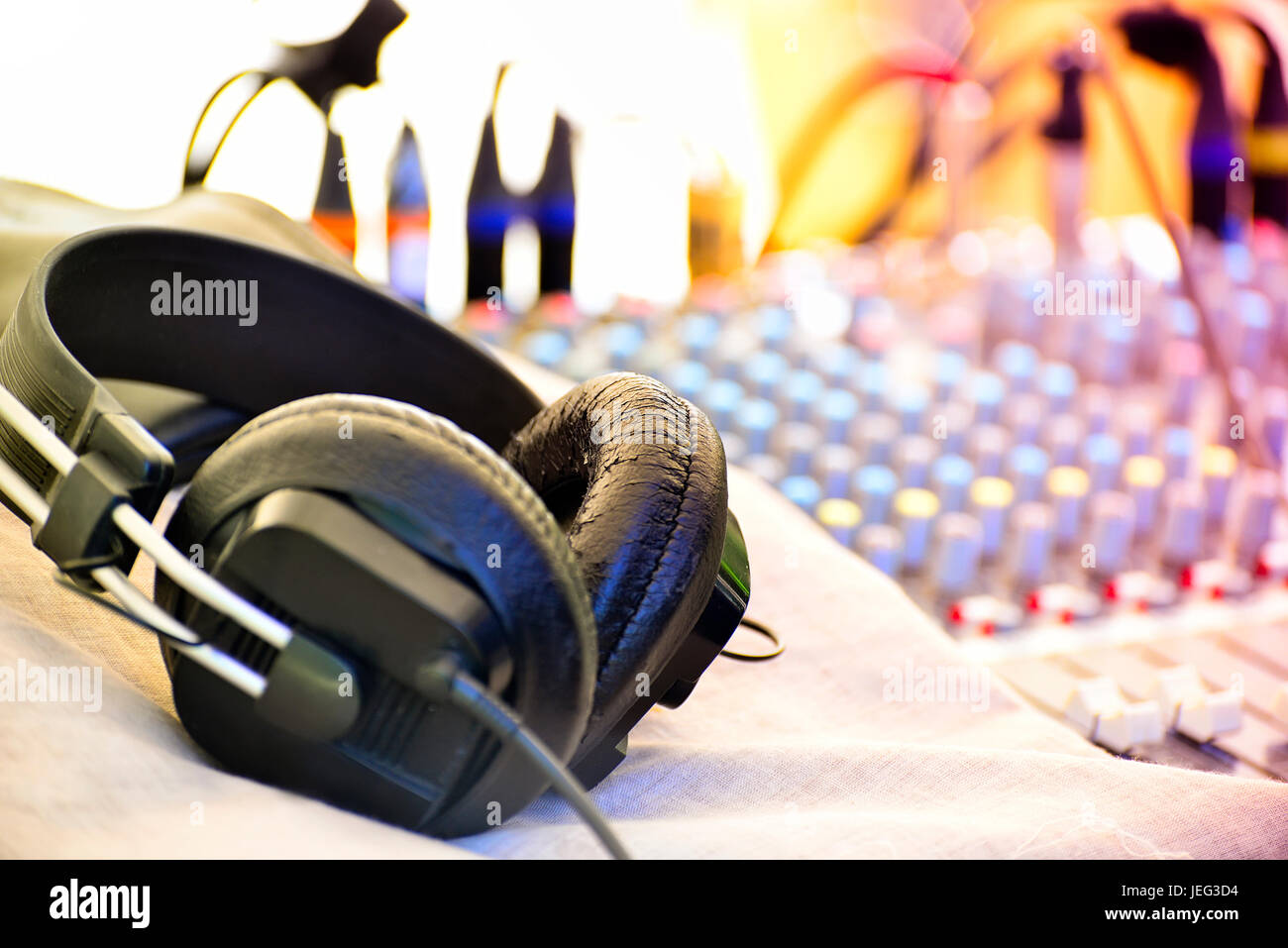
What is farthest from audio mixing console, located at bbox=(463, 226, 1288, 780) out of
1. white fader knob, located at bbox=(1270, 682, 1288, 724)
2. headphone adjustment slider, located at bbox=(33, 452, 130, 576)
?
headphone adjustment slider, located at bbox=(33, 452, 130, 576)

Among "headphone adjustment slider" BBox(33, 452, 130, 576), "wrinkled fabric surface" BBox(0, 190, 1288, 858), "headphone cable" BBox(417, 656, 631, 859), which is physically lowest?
"wrinkled fabric surface" BBox(0, 190, 1288, 858)

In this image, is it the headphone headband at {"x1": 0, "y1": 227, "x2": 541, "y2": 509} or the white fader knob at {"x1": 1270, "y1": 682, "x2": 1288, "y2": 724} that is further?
the white fader knob at {"x1": 1270, "y1": 682, "x2": 1288, "y2": 724}

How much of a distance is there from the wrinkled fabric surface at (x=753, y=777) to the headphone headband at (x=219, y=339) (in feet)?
0.22

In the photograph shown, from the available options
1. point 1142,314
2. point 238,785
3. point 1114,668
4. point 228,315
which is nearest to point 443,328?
point 228,315

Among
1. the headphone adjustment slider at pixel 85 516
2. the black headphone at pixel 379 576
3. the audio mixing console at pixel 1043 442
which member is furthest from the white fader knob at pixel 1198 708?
the headphone adjustment slider at pixel 85 516

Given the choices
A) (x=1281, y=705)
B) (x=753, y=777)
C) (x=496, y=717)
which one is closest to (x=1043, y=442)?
(x=1281, y=705)

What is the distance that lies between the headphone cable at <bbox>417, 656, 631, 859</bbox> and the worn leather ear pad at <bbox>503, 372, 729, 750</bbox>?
4 cm

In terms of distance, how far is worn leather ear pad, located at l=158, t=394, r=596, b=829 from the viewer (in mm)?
224

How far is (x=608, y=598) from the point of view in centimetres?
27

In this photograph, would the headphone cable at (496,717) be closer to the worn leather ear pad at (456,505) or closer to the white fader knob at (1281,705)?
the worn leather ear pad at (456,505)

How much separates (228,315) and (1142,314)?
0.56 metres

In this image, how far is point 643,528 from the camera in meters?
0.28

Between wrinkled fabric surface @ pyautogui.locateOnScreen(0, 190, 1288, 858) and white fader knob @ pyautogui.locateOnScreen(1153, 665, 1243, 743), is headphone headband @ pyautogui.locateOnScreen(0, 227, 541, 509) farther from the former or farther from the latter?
white fader knob @ pyautogui.locateOnScreen(1153, 665, 1243, 743)
